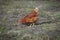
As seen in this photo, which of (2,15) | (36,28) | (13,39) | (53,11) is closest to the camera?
(13,39)

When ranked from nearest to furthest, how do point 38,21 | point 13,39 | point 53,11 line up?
point 13,39 < point 38,21 < point 53,11

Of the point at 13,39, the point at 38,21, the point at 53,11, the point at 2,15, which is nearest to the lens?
the point at 13,39

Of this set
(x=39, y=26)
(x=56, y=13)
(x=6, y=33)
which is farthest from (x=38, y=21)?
(x=6, y=33)

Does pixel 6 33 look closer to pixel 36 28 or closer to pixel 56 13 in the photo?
pixel 36 28

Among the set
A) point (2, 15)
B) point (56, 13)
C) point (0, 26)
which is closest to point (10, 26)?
point (0, 26)

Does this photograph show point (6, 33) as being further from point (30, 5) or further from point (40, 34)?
point (30, 5)

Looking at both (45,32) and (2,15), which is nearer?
(45,32)

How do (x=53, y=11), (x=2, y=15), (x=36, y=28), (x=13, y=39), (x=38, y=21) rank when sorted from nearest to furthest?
(x=13, y=39), (x=36, y=28), (x=38, y=21), (x=2, y=15), (x=53, y=11)

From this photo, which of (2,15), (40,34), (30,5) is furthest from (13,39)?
(30,5)

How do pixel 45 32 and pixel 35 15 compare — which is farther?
pixel 35 15
